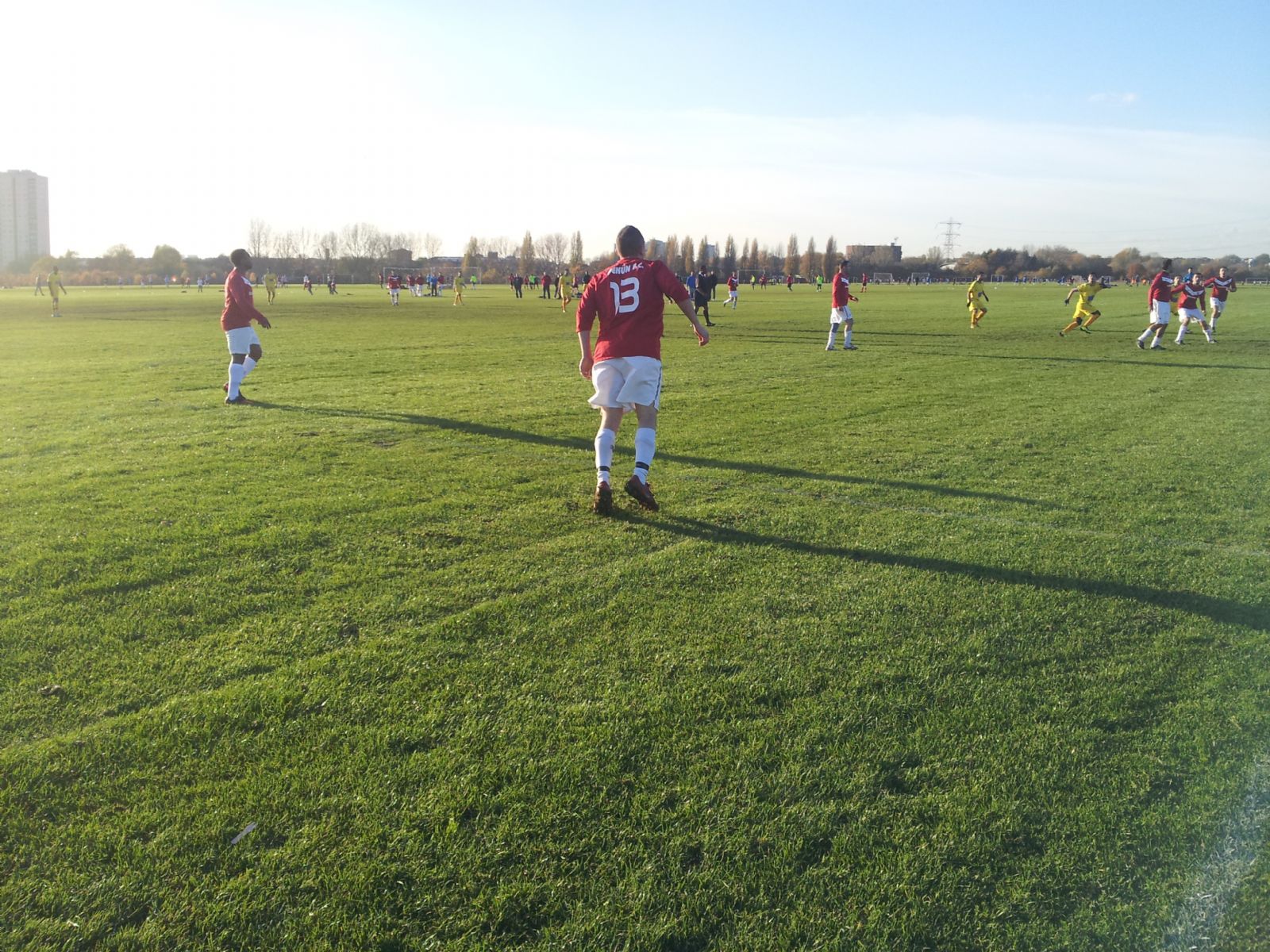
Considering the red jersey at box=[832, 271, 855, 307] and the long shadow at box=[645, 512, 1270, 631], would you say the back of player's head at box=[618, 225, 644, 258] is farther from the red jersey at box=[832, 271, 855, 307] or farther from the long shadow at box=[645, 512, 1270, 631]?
the red jersey at box=[832, 271, 855, 307]

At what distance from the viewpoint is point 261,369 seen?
15.9m

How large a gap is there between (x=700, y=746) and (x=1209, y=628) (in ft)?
9.73

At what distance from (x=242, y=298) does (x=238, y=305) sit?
122mm

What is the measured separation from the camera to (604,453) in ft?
21.1

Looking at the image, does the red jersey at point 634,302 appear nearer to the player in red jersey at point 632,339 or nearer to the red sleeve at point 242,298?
the player in red jersey at point 632,339

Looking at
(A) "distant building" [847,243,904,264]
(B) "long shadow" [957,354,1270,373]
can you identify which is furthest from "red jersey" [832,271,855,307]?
(A) "distant building" [847,243,904,264]

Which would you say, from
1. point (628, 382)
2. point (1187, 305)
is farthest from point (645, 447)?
point (1187, 305)

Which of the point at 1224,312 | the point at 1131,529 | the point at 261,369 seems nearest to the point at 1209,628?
the point at 1131,529

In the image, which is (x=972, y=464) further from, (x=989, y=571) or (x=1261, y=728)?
(x=1261, y=728)

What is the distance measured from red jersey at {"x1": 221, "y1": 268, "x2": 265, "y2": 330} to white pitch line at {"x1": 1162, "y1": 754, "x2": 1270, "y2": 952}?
38.3 ft

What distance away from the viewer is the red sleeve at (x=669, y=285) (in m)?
6.44

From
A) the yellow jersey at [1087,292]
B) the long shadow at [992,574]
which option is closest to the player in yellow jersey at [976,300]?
the yellow jersey at [1087,292]

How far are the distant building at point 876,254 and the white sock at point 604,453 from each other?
158369 mm

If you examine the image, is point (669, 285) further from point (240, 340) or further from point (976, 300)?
point (976, 300)
